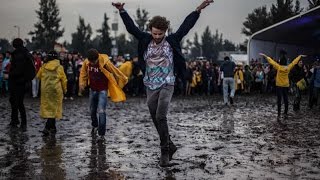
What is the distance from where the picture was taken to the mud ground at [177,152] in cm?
653

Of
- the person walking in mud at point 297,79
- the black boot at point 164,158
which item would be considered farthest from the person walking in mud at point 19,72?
the person walking in mud at point 297,79

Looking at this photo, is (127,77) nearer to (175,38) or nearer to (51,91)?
(51,91)

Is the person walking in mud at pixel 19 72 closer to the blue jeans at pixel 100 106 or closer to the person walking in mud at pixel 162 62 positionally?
the blue jeans at pixel 100 106

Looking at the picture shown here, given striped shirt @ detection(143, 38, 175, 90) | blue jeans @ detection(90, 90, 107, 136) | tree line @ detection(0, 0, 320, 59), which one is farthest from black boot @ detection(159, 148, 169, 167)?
tree line @ detection(0, 0, 320, 59)

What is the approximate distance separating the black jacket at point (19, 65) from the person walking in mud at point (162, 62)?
16.6ft

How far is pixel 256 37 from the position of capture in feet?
109

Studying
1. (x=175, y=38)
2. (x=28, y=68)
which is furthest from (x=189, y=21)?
(x=28, y=68)

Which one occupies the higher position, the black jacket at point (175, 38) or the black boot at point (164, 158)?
the black jacket at point (175, 38)

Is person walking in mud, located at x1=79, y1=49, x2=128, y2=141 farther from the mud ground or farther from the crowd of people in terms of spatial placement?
the mud ground

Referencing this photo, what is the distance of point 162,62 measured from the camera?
7211mm

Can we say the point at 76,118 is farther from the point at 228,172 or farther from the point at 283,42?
the point at 283,42

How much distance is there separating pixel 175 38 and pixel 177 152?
6.32 ft

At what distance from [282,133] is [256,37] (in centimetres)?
2308

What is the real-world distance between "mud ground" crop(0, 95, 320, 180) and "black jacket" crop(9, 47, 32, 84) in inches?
44.7
